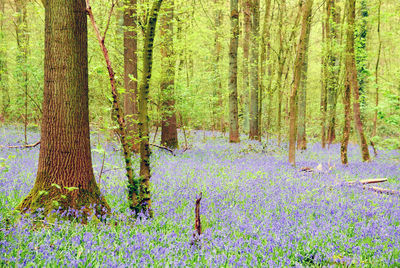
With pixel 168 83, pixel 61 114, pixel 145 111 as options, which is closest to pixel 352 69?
pixel 168 83

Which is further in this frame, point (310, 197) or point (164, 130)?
point (164, 130)

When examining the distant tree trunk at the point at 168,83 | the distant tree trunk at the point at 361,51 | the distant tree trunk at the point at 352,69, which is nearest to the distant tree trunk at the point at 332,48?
the distant tree trunk at the point at 361,51

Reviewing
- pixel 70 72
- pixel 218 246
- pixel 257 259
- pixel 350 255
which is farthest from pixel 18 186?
pixel 350 255

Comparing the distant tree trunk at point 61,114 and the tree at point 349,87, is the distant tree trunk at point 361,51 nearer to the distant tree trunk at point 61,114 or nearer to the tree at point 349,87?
the tree at point 349,87

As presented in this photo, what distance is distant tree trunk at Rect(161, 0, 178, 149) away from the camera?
41.7ft

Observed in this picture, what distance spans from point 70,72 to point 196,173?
16.6 feet

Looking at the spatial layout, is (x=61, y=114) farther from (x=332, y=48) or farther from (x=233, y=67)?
(x=332, y=48)

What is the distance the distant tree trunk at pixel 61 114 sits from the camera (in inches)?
160

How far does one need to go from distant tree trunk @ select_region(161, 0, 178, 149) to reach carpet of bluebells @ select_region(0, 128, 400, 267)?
6.26 m

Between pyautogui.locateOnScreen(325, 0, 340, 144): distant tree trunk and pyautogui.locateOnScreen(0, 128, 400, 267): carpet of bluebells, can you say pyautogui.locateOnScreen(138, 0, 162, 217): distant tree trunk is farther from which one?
pyautogui.locateOnScreen(325, 0, 340, 144): distant tree trunk

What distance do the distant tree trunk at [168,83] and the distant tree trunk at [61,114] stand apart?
8314 mm

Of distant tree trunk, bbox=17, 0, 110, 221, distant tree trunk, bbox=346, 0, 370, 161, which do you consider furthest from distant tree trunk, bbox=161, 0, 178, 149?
distant tree trunk, bbox=17, 0, 110, 221

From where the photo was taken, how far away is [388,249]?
12.5 feet

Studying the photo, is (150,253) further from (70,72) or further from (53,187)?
(70,72)
